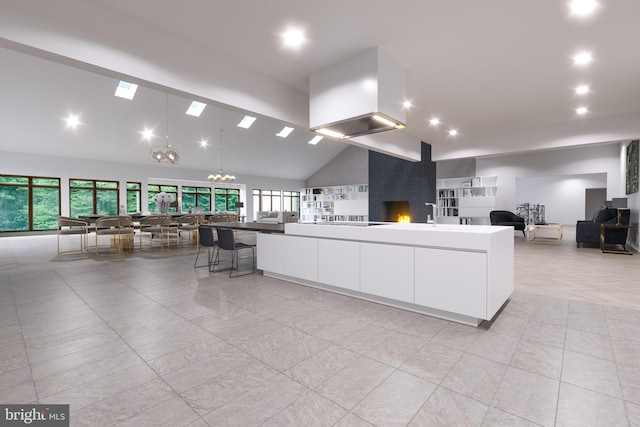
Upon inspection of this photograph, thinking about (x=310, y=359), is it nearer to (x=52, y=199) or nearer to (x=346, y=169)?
(x=52, y=199)

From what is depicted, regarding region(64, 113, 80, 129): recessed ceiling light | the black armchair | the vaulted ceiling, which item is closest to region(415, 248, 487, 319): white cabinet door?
the vaulted ceiling

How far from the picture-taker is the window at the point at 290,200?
18.2 meters

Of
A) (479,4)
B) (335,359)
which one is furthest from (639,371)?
(479,4)

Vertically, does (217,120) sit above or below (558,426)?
above

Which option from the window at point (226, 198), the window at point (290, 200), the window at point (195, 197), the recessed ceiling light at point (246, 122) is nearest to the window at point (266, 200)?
the window at point (290, 200)

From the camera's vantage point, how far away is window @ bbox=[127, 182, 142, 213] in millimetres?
12418

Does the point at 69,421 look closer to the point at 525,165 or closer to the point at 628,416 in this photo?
the point at 628,416

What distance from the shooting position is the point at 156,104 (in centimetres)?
882

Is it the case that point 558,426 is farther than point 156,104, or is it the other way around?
point 156,104

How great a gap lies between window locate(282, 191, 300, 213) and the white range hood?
1428 centimetres

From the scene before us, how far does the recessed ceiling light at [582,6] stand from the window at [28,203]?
1451 centimetres

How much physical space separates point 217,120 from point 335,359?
10.0 m

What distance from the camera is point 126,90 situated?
27.2 feet

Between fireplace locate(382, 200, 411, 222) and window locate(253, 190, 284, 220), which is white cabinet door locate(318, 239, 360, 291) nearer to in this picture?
fireplace locate(382, 200, 411, 222)
